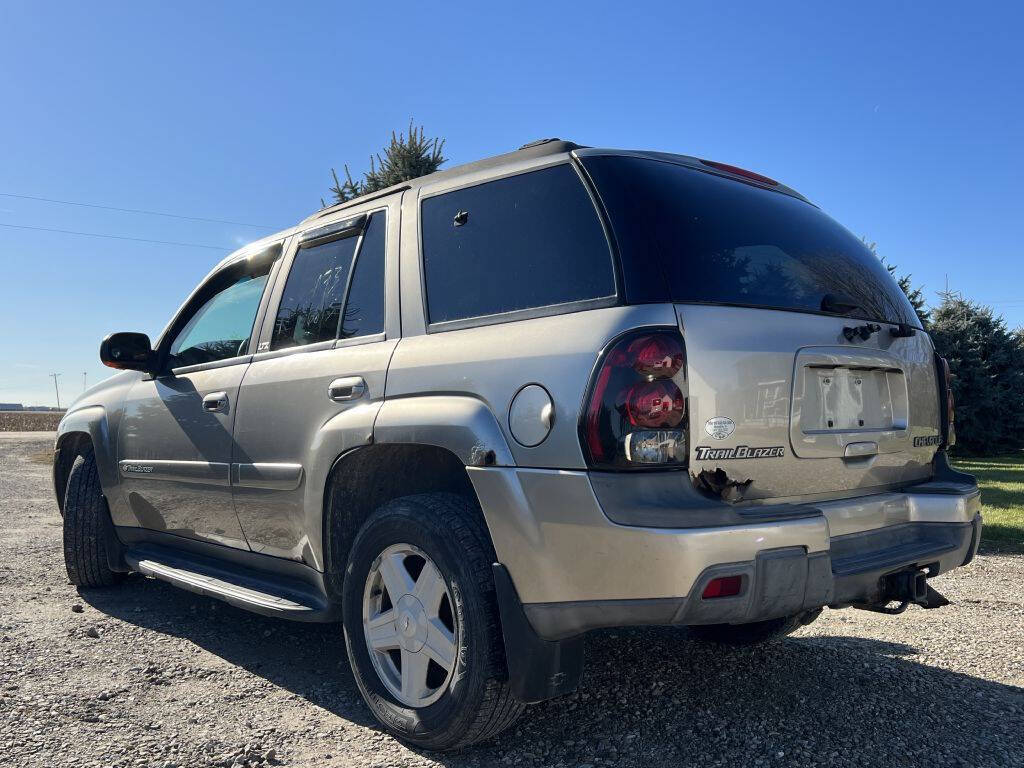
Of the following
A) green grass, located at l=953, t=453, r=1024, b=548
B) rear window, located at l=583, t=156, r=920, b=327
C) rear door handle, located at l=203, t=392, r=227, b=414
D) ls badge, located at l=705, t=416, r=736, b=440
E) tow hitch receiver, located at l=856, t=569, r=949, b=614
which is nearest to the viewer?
ls badge, located at l=705, t=416, r=736, b=440

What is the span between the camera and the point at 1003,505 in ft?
32.5

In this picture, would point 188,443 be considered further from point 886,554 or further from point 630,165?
point 886,554

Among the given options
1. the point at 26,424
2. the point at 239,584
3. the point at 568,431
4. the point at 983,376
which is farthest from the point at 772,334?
the point at 26,424

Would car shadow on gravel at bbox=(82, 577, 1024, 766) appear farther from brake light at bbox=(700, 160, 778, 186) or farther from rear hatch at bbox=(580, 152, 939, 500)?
brake light at bbox=(700, 160, 778, 186)

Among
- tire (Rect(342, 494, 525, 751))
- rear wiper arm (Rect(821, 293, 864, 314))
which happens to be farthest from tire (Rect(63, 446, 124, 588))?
rear wiper arm (Rect(821, 293, 864, 314))

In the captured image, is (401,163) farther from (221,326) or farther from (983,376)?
(983,376)

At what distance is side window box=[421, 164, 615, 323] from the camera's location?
243cm

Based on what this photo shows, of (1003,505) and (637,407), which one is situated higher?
(637,407)

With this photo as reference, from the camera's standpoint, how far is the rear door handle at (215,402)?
369 cm

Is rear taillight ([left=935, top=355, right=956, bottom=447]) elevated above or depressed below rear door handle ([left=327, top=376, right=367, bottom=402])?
below

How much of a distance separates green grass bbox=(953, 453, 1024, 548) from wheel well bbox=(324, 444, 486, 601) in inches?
213

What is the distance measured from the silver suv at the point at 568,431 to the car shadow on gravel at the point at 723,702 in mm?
240

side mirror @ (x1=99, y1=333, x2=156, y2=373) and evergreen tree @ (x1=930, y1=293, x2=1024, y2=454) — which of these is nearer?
side mirror @ (x1=99, y1=333, x2=156, y2=373)

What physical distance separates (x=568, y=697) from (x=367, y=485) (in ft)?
3.70
